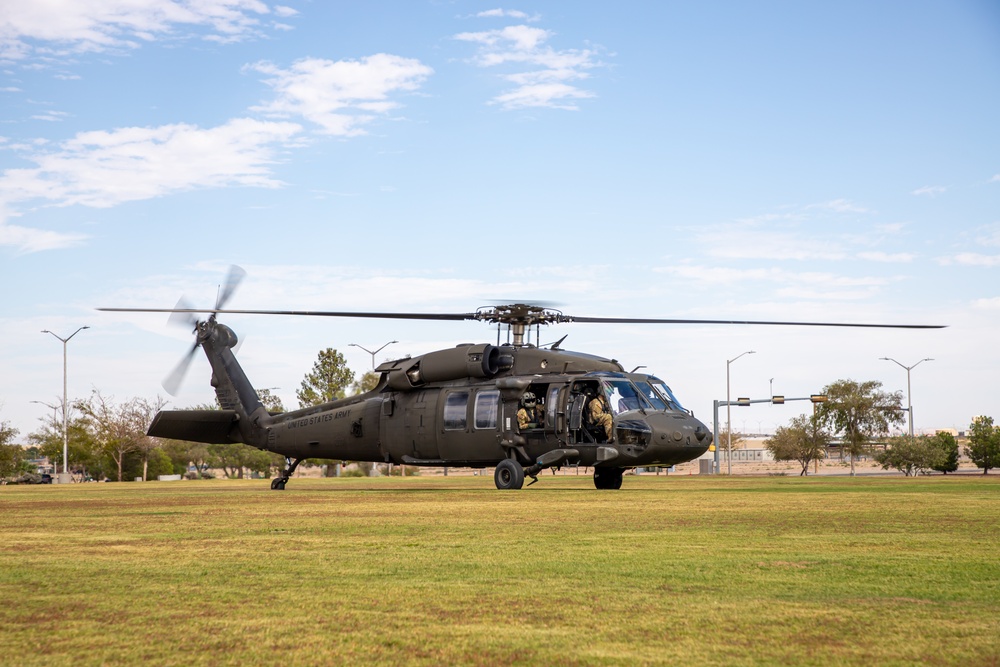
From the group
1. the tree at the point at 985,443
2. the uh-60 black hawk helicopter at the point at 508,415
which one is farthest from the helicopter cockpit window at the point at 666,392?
the tree at the point at 985,443

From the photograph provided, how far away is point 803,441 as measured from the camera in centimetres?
10438

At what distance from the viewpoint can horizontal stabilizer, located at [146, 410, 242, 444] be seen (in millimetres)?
33438

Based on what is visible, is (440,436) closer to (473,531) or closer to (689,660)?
(473,531)

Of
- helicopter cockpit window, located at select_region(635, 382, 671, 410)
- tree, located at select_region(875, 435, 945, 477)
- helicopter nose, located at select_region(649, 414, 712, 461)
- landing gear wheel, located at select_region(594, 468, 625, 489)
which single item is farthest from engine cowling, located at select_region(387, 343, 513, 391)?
tree, located at select_region(875, 435, 945, 477)

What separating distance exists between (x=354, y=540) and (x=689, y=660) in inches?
266

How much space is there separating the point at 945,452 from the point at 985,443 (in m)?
8.15

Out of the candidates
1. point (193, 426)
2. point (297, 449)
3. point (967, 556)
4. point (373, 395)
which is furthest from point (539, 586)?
point (193, 426)

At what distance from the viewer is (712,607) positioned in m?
6.78

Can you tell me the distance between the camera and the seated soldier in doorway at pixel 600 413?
24.9 m

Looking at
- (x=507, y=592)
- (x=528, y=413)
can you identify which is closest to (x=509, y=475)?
(x=528, y=413)

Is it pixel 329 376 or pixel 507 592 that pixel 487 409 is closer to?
pixel 507 592

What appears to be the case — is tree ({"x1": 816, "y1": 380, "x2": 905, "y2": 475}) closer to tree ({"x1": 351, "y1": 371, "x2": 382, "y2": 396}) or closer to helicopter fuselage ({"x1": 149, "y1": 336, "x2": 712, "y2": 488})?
tree ({"x1": 351, "y1": 371, "x2": 382, "y2": 396})

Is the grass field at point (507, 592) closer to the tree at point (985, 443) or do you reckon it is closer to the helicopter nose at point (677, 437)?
the helicopter nose at point (677, 437)

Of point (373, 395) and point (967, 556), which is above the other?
point (373, 395)
